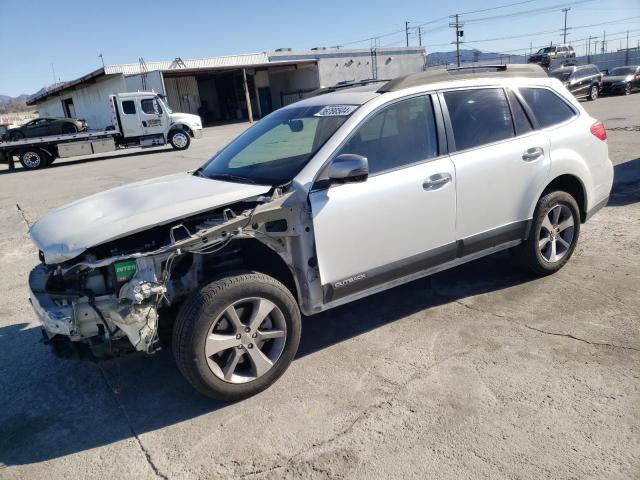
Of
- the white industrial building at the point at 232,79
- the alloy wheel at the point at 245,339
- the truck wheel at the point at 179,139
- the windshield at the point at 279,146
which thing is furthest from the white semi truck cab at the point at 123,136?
the alloy wheel at the point at 245,339

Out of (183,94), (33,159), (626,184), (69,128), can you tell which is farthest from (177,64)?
(626,184)

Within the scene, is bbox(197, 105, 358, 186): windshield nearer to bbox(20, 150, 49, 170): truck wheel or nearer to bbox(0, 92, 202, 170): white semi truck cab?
bbox(0, 92, 202, 170): white semi truck cab

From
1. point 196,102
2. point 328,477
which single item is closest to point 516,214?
point 328,477

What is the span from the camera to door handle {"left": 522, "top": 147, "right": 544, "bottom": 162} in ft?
13.9

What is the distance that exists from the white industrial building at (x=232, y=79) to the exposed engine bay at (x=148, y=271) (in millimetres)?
33499

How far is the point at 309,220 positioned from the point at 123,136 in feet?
67.3

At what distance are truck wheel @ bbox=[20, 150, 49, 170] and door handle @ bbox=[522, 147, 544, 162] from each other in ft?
68.3

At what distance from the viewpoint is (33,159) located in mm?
20344

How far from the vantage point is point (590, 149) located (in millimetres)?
4711

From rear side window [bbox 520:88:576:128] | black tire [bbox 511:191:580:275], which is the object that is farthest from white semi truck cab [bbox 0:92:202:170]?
black tire [bbox 511:191:580:275]

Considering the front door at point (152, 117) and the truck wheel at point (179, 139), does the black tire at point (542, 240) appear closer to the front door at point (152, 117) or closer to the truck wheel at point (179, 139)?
the truck wheel at point (179, 139)

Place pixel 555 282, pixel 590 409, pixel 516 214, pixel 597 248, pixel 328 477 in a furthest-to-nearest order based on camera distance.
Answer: pixel 597 248, pixel 555 282, pixel 516 214, pixel 590 409, pixel 328 477

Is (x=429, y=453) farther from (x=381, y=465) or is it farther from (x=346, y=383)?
(x=346, y=383)

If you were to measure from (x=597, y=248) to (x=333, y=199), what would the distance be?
348 centimetres
